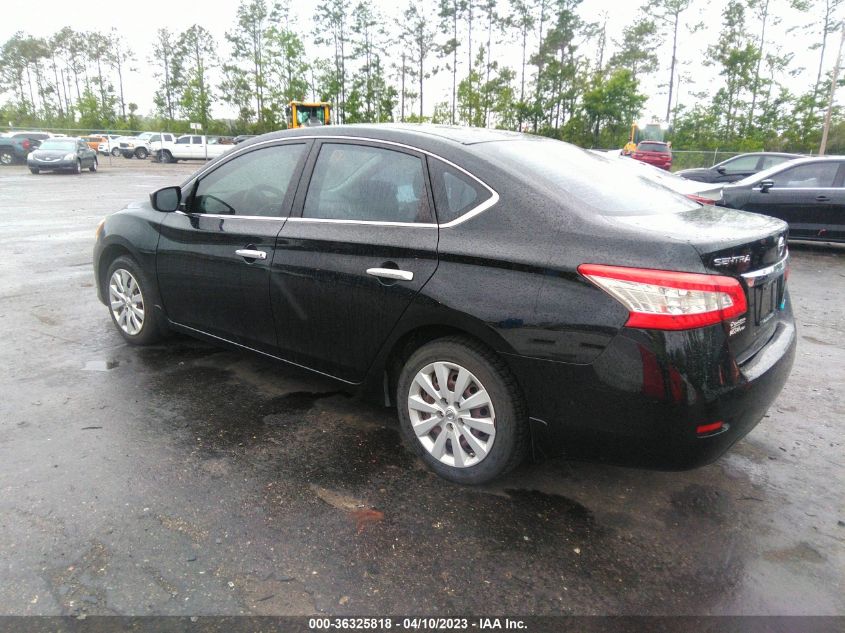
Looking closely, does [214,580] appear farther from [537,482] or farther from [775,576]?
[775,576]

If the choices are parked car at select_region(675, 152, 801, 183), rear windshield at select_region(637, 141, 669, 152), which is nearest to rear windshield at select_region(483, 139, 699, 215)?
parked car at select_region(675, 152, 801, 183)

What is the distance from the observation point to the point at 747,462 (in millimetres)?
3307

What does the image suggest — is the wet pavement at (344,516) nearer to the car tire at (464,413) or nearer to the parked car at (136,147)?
the car tire at (464,413)

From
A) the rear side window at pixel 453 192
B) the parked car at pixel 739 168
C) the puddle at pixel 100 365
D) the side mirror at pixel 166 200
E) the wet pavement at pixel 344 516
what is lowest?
the wet pavement at pixel 344 516

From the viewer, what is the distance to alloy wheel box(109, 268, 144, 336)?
4.70 meters

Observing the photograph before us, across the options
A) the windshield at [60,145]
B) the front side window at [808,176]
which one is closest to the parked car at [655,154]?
the front side window at [808,176]

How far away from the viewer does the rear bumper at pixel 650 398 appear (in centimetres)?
239

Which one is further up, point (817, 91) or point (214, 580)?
point (817, 91)

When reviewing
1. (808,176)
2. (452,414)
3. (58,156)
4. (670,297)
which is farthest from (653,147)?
(670,297)

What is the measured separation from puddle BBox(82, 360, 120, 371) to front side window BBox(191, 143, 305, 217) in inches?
52.6

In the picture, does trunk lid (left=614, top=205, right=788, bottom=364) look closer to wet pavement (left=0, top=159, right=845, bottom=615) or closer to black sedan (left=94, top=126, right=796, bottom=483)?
black sedan (left=94, top=126, right=796, bottom=483)

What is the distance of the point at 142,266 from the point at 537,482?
3221mm

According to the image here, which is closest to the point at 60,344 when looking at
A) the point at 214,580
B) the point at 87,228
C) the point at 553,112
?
the point at 214,580

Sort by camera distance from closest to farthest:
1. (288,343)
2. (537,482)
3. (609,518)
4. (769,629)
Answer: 1. (769,629)
2. (609,518)
3. (537,482)
4. (288,343)
